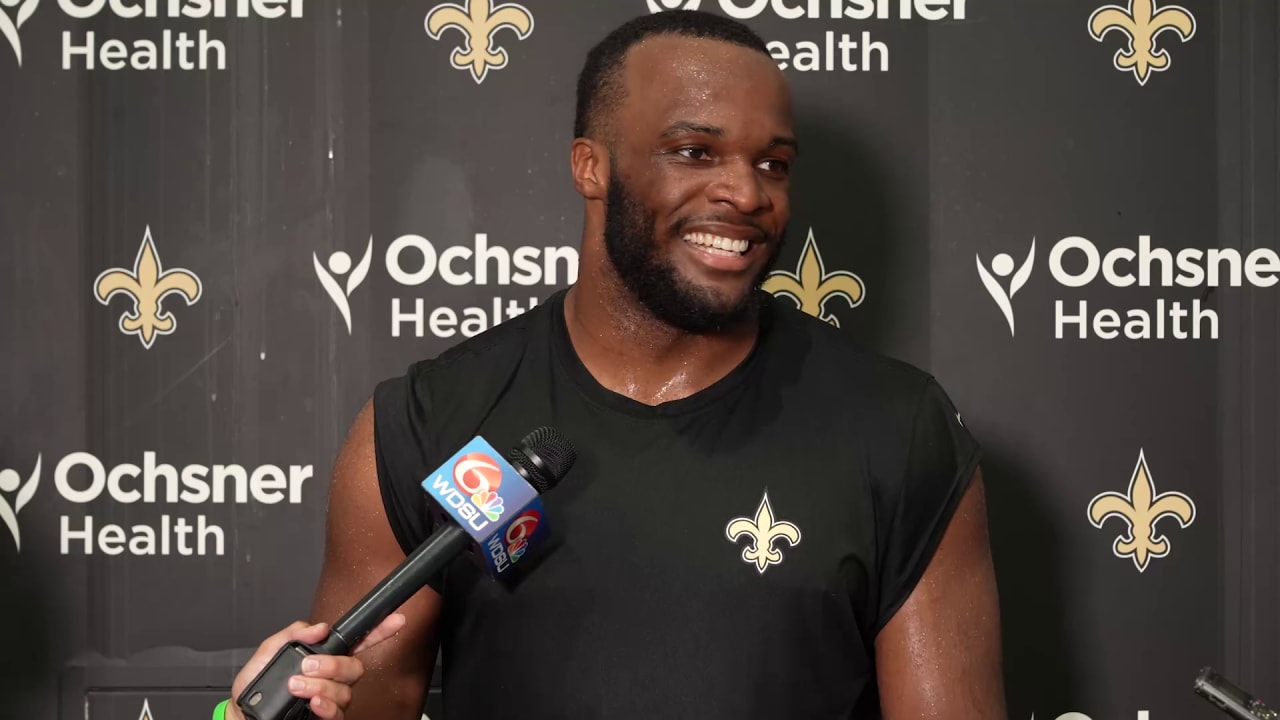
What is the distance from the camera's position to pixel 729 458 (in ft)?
4.50

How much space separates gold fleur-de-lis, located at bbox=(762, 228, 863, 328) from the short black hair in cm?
41

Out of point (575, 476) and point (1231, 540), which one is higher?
point (575, 476)

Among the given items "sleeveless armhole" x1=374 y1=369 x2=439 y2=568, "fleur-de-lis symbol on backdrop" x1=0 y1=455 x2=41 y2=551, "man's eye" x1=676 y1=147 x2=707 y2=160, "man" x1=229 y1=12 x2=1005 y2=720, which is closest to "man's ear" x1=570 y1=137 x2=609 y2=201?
"man" x1=229 y1=12 x2=1005 y2=720

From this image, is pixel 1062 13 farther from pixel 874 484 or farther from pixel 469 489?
pixel 469 489

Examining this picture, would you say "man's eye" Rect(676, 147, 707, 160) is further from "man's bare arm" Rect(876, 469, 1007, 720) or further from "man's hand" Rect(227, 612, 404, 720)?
"man's hand" Rect(227, 612, 404, 720)

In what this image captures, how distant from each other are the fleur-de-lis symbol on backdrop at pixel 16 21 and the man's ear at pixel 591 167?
87 cm

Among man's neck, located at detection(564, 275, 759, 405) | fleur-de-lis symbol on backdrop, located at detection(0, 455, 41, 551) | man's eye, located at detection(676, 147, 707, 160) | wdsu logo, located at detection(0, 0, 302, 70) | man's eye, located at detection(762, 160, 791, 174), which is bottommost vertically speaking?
fleur-de-lis symbol on backdrop, located at detection(0, 455, 41, 551)

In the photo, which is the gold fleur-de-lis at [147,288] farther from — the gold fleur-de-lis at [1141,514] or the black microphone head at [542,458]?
the gold fleur-de-lis at [1141,514]

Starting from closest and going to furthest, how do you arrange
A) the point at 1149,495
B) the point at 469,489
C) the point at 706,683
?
the point at 469,489 → the point at 706,683 → the point at 1149,495

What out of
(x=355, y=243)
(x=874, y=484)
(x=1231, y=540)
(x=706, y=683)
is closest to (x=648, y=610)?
(x=706, y=683)

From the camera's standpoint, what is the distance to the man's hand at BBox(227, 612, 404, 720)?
988mm

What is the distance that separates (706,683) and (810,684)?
110 mm

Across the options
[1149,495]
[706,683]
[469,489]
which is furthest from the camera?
[1149,495]

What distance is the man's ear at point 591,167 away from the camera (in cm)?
143
